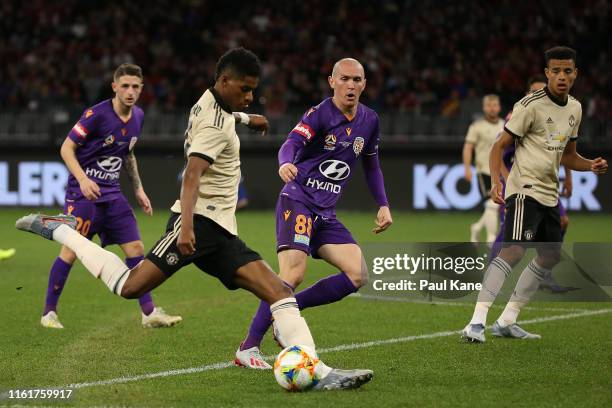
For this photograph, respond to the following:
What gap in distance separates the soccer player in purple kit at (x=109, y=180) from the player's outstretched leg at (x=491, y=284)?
8.40ft

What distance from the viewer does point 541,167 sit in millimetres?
8320

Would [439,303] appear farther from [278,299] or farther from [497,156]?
[278,299]

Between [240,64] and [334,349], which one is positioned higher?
[240,64]

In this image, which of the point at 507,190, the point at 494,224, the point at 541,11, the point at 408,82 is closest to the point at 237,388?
the point at 507,190

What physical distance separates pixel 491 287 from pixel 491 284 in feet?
0.08

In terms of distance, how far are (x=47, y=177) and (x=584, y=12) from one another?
1374 centimetres

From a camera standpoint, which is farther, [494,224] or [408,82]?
[408,82]

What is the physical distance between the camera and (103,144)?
9188 millimetres

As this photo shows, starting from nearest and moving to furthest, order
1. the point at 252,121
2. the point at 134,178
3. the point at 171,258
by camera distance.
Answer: the point at 171,258 → the point at 252,121 → the point at 134,178

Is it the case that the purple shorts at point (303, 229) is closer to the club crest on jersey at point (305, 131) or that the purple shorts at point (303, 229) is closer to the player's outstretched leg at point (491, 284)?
the club crest on jersey at point (305, 131)

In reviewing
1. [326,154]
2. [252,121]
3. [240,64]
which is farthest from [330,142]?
[240,64]

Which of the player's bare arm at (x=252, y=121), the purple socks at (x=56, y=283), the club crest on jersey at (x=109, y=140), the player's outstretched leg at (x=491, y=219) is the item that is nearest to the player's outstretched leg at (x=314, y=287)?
the player's bare arm at (x=252, y=121)

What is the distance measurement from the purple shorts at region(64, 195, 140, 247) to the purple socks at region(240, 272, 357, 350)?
2.21 metres

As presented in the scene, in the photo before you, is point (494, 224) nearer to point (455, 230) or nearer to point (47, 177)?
point (455, 230)
